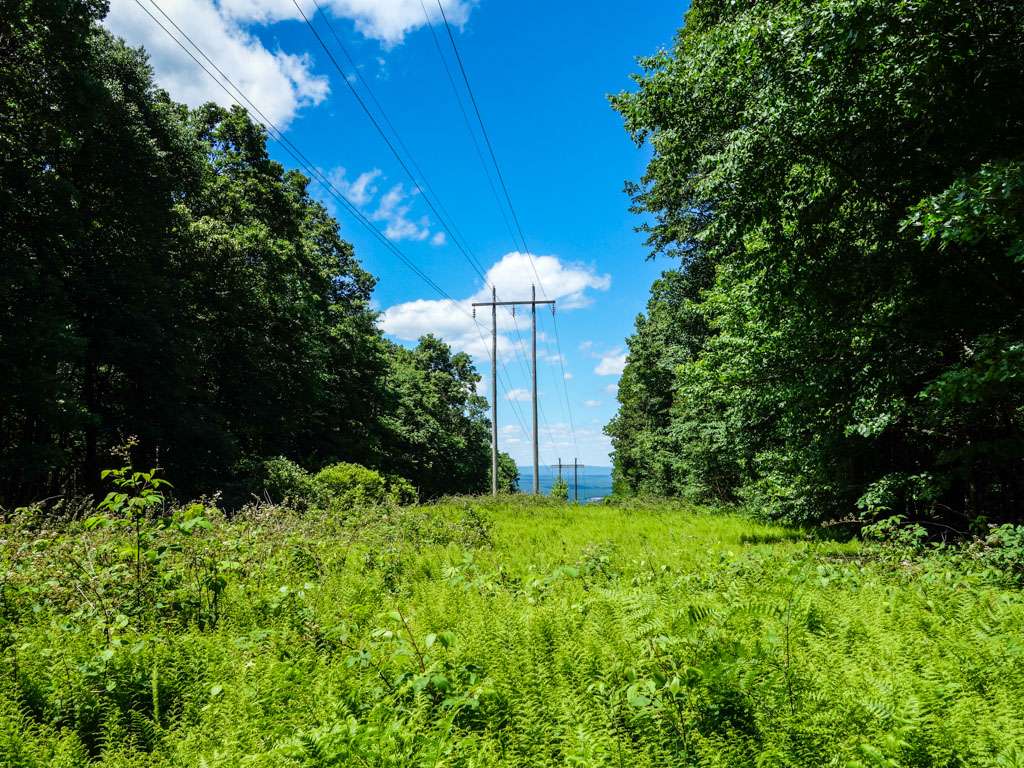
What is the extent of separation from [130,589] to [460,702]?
4290 mm

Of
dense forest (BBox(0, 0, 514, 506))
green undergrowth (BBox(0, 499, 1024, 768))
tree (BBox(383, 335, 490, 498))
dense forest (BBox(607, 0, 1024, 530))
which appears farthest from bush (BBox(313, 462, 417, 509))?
tree (BBox(383, 335, 490, 498))

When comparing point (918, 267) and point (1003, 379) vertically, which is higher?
point (918, 267)

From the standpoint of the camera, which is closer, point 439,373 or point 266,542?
point 266,542

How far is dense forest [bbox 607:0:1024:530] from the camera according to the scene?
22.2 feet

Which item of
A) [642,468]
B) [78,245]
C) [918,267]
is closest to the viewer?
[918,267]

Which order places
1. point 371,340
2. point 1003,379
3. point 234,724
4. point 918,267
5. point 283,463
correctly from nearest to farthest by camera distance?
1. point 234,724
2. point 1003,379
3. point 918,267
4. point 283,463
5. point 371,340

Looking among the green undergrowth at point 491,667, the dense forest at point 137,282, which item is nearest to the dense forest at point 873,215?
the green undergrowth at point 491,667

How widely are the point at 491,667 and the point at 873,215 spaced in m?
10.2

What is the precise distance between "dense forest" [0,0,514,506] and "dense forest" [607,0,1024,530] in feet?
35.3

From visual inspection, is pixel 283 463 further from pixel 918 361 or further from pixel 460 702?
pixel 918 361

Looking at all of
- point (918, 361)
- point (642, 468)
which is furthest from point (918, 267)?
point (642, 468)

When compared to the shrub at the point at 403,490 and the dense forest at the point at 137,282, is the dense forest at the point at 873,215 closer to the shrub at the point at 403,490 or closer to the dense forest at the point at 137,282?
the dense forest at the point at 137,282

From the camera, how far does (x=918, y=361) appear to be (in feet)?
29.7

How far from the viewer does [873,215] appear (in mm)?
9195
